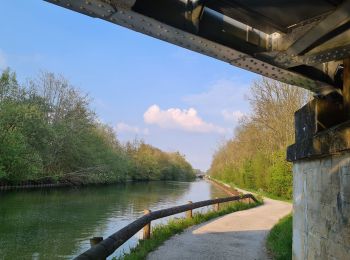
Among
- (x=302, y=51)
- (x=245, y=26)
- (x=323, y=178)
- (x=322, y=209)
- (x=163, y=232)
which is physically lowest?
(x=163, y=232)

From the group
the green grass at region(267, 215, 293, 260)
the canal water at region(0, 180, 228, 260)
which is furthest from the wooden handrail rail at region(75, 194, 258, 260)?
the green grass at region(267, 215, 293, 260)

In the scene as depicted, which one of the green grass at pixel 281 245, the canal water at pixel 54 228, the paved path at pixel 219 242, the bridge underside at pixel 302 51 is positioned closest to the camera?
the bridge underside at pixel 302 51

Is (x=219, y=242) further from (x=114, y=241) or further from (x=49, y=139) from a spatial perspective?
(x=49, y=139)

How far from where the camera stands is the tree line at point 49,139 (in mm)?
34281

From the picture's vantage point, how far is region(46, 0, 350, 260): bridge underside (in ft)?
13.6

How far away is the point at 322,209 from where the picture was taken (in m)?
4.83

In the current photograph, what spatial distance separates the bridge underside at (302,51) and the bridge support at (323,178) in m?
0.01

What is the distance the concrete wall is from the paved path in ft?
9.91

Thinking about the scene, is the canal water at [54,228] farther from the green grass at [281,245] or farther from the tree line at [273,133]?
the tree line at [273,133]

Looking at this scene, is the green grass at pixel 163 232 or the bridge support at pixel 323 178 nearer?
the bridge support at pixel 323 178

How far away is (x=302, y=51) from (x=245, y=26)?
0.80m

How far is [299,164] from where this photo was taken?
6.04m

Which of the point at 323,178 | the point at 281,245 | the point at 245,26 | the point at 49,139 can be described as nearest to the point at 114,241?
the point at 323,178

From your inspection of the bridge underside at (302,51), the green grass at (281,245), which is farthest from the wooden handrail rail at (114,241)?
the green grass at (281,245)
